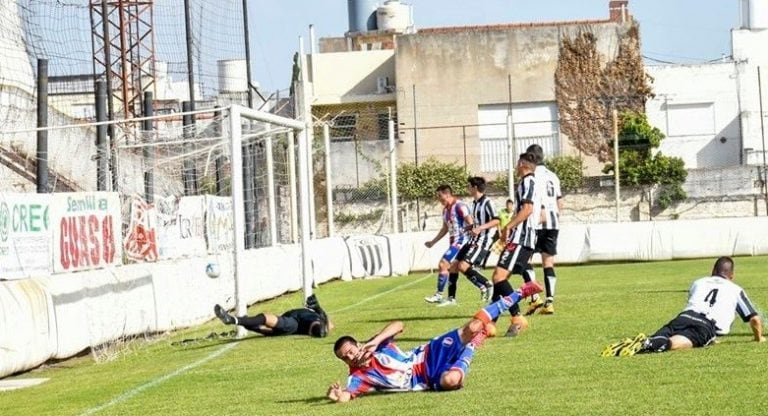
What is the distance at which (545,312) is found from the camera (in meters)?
18.8

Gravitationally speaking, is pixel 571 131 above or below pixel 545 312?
above

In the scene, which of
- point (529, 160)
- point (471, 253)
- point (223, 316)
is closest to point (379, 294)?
point (471, 253)

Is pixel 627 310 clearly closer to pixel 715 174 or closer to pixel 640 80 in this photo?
pixel 715 174

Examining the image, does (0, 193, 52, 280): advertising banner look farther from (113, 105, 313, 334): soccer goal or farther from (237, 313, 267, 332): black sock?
(113, 105, 313, 334): soccer goal

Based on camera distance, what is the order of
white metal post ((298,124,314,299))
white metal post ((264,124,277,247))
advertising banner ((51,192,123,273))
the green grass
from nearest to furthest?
the green grass < advertising banner ((51,192,123,273)) < white metal post ((298,124,314,299)) < white metal post ((264,124,277,247))

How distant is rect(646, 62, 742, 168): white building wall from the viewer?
5791 cm

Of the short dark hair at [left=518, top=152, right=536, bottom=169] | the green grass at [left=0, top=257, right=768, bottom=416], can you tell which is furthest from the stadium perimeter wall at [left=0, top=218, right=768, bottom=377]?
the short dark hair at [left=518, top=152, right=536, bottom=169]

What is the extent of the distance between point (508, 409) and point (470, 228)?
1077cm

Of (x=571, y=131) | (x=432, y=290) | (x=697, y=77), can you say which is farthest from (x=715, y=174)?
(x=432, y=290)

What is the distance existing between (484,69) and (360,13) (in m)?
18.6

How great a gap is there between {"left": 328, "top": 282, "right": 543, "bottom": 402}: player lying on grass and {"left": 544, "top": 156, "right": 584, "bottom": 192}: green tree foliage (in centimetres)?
3840

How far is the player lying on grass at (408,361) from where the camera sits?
11.3 meters

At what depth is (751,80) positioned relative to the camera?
5941cm

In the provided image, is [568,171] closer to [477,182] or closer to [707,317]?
[477,182]
